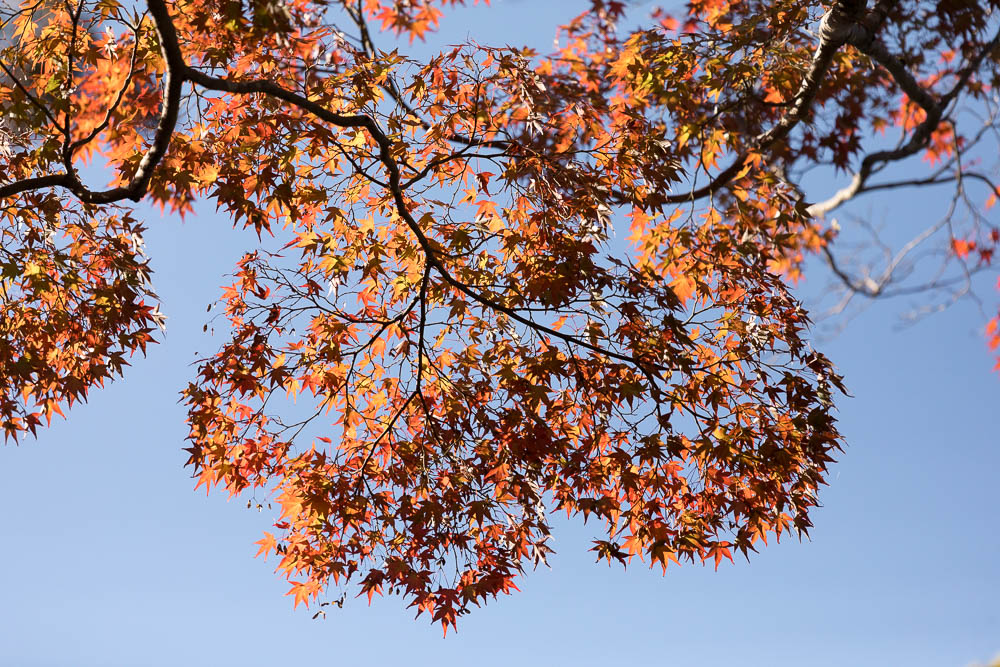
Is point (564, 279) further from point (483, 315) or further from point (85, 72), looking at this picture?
point (85, 72)

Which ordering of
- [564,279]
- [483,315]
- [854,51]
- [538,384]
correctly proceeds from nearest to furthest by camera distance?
[564,279], [538,384], [483,315], [854,51]

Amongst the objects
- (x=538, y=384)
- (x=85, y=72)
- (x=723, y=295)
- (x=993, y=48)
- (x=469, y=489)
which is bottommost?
(x=469, y=489)

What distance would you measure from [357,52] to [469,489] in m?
2.86

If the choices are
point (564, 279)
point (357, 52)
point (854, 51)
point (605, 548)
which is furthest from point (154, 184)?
point (854, 51)

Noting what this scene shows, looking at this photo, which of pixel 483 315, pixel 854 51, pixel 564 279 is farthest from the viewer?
pixel 854 51

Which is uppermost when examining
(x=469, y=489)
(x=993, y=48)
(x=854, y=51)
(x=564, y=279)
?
(x=854, y=51)

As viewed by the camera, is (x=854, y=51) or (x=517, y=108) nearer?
(x=517, y=108)

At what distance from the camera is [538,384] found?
4602 millimetres

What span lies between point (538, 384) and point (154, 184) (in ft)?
8.53

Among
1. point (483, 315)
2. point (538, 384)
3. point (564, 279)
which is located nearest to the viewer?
point (564, 279)

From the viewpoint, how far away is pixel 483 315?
5055 millimetres

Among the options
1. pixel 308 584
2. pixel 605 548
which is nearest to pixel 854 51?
pixel 605 548

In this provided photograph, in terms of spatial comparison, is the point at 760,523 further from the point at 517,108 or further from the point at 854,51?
the point at 854,51

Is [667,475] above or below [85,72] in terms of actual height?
below
